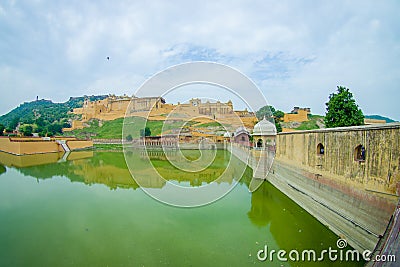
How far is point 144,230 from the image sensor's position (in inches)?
214

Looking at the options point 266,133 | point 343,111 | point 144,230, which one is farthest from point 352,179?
point 343,111

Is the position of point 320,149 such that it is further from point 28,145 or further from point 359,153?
point 28,145

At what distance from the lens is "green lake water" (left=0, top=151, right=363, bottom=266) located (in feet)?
14.0

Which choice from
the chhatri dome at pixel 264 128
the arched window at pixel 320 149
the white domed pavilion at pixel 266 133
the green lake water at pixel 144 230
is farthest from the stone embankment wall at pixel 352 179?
the chhatri dome at pixel 264 128

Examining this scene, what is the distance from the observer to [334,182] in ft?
19.0

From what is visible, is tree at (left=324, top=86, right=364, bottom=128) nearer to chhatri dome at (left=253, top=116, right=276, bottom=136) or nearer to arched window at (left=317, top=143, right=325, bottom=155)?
chhatri dome at (left=253, top=116, right=276, bottom=136)

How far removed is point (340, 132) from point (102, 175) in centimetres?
1194

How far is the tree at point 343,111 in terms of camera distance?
14133 mm

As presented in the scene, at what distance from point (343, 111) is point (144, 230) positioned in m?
14.1

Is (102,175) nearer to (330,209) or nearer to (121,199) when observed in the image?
(121,199)

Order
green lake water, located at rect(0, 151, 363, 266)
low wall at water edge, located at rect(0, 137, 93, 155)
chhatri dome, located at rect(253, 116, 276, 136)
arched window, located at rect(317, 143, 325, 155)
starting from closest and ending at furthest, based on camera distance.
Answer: green lake water, located at rect(0, 151, 363, 266) < arched window, located at rect(317, 143, 325, 155) < chhatri dome, located at rect(253, 116, 276, 136) < low wall at water edge, located at rect(0, 137, 93, 155)

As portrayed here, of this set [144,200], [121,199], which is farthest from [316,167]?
[121,199]

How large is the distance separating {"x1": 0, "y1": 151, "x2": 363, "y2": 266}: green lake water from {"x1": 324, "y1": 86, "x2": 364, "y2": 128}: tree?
27.2ft

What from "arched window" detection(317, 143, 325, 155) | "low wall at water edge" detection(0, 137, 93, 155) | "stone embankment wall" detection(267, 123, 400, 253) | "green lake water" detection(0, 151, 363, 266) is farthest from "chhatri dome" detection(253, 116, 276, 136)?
"low wall at water edge" detection(0, 137, 93, 155)
